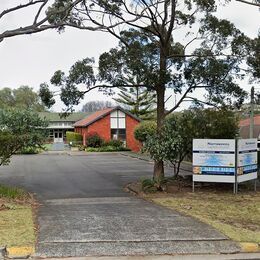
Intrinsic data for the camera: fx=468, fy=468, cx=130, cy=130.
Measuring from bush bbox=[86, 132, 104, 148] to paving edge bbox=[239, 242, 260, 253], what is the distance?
47.4 metres

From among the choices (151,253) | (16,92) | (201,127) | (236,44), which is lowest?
(151,253)

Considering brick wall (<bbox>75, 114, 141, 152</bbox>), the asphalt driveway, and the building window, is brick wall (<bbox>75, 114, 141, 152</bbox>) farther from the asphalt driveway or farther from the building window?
the asphalt driveway

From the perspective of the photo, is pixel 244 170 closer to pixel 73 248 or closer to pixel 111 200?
pixel 111 200

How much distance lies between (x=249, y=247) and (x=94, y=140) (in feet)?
156

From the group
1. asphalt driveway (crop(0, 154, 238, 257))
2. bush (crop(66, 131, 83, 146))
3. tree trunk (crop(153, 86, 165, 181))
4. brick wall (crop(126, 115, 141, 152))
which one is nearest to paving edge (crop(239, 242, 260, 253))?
asphalt driveway (crop(0, 154, 238, 257))

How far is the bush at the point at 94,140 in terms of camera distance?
5562 centimetres

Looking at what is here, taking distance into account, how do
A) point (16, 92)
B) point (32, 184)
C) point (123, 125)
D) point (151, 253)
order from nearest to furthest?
1. point (151, 253)
2. point (32, 184)
3. point (123, 125)
4. point (16, 92)

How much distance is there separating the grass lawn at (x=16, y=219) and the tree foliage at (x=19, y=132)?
57.9 inches

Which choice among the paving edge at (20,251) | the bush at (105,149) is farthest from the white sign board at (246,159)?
the bush at (105,149)

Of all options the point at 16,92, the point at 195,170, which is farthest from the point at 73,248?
the point at 16,92

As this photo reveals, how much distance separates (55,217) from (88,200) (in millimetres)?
3471

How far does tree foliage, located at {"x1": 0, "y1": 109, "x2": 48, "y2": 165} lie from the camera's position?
15039mm

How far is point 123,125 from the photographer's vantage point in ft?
190

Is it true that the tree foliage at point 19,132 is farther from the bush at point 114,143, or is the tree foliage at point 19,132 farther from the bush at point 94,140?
the bush at point 94,140
